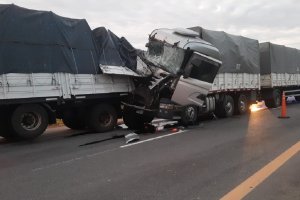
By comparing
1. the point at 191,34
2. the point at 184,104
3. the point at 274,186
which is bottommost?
the point at 274,186

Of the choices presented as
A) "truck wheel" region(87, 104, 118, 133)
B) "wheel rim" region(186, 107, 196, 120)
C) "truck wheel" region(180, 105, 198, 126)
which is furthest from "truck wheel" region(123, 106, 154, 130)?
"wheel rim" region(186, 107, 196, 120)

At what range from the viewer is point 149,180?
22.1 feet

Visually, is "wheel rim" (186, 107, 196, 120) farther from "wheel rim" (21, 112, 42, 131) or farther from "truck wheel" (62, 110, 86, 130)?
"wheel rim" (21, 112, 42, 131)

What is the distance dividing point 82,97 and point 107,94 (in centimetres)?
106

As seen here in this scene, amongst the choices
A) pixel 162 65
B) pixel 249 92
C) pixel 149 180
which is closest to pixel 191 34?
pixel 162 65

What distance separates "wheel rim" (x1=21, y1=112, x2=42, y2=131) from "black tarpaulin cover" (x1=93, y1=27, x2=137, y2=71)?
2.82m

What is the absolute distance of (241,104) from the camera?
64.9 ft

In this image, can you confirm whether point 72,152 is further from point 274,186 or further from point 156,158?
point 274,186

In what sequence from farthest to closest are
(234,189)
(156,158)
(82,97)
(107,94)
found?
(107,94) → (82,97) → (156,158) → (234,189)

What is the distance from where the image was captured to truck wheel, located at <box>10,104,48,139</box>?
1126 cm

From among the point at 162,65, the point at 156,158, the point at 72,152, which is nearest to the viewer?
the point at 156,158

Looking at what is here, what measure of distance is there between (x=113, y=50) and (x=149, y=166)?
22.8ft

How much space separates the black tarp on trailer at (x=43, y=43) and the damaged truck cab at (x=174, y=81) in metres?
1.96

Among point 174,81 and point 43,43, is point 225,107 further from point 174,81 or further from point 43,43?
point 43,43
